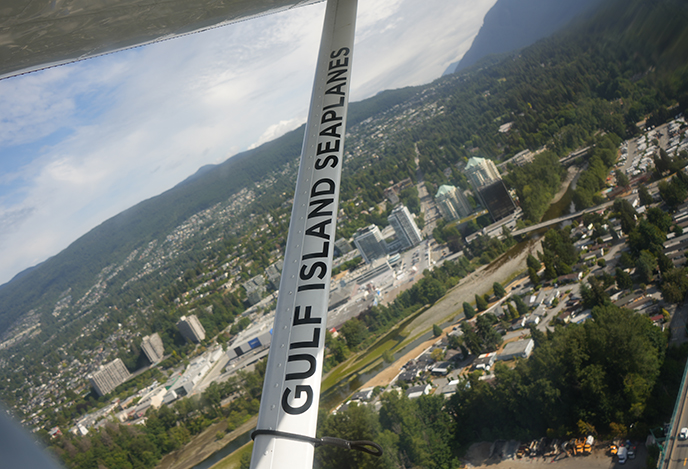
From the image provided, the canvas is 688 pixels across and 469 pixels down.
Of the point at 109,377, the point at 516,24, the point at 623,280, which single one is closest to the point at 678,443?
the point at 623,280

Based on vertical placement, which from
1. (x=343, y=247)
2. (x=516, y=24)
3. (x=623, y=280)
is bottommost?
(x=623, y=280)

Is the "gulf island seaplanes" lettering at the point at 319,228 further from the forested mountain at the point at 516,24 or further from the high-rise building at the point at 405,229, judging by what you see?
the forested mountain at the point at 516,24

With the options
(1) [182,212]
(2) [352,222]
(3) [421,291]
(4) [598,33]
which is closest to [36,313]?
(1) [182,212]

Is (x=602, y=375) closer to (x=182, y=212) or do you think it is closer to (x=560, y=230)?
(x=560, y=230)

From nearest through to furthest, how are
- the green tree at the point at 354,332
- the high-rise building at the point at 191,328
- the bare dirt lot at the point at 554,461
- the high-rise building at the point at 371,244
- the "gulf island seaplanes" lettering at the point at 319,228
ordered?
the "gulf island seaplanes" lettering at the point at 319,228 → the bare dirt lot at the point at 554,461 → the green tree at the point at 354,332 → the high-rise building at the point at 371,244 → the high-rise building at the point at 191,328

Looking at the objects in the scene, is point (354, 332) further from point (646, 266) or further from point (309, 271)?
point (309, 271)

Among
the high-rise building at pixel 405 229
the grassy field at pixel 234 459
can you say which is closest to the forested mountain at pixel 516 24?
the high-rise building at pixel 405 229
